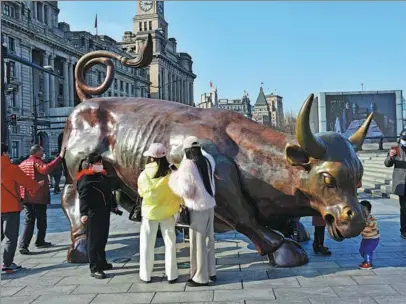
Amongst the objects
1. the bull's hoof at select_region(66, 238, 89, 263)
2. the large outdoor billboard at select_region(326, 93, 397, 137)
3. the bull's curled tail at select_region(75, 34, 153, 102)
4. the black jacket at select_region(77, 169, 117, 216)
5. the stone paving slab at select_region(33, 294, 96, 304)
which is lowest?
the stone paving slab at select_region(33, 294, 96, 304)

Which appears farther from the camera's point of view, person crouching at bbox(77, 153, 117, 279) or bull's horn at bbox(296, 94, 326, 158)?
person crouching at bbox(77, 153, 117, 279)

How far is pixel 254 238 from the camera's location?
586 cm

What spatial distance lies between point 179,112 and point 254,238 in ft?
6.61

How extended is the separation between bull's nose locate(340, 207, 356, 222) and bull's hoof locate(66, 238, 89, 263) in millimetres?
3507

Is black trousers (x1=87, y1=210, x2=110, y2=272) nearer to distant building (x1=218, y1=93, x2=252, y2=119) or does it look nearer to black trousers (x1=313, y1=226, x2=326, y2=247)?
black trousers (x1=313, y1=226, x2=326, y2=247)

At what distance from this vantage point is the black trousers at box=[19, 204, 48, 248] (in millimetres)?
7535

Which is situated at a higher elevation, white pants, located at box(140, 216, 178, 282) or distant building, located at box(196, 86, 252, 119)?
distant building, located at box(196, 86, 252, 119)

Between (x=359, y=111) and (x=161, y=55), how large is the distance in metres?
73.5

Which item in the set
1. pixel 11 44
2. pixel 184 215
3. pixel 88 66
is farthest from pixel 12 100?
pixel 184 215

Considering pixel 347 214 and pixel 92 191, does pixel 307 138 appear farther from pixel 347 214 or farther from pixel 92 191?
pixel 92 191

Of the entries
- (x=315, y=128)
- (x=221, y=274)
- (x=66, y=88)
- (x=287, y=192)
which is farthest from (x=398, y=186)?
(x=66, y=88)

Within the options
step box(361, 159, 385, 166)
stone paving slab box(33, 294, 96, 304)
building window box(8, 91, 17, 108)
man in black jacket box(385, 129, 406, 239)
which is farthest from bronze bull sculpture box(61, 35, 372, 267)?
building window box(8, 91, 17, 108)

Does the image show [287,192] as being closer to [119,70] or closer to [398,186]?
[398,186]

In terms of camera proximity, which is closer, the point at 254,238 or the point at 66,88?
the point at 254,238
